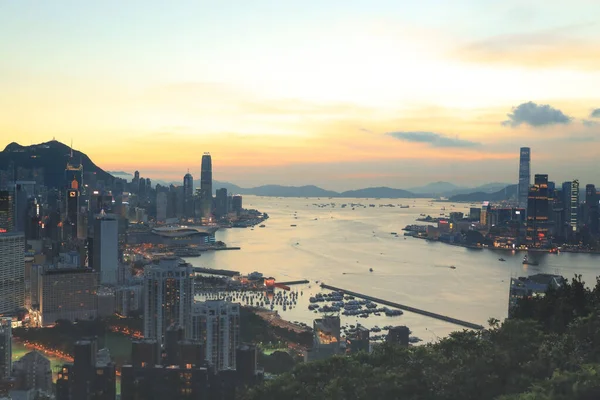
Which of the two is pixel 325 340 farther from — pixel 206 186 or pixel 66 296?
pixel 206 186

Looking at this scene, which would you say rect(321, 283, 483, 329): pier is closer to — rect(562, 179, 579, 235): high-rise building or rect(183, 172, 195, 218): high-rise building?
rect(562, 179, 579, 235): high-rise building

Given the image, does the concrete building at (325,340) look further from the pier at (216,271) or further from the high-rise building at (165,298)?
the pier at (216,271)

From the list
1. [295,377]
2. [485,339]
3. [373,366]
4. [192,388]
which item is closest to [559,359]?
[485,339]

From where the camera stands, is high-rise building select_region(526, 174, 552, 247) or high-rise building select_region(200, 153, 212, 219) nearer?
high-rise building select_region(526, 174, 552, 247)

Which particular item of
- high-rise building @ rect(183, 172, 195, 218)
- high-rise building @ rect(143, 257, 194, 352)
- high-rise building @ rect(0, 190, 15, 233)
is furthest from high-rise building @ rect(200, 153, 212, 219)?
high-rise building @ rect(143, 257, 194, 352)

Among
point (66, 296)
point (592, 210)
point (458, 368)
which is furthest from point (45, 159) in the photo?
point (458, 368)

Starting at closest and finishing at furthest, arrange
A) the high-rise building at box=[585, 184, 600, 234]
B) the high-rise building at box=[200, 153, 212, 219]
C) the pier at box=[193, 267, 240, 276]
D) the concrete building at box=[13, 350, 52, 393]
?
the concrete building at box=[13, 350, 52, 393] < the pier at box=[193, 267, 240, 276] < the high-rise building at box=[585, 184, 600, 234] < the high-rise building at box=[200, 153, 212, 219]
